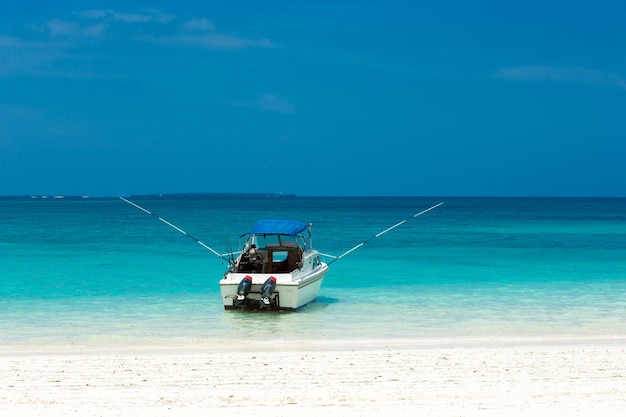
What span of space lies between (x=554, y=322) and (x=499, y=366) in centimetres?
539

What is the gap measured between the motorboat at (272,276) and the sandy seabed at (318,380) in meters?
3.16

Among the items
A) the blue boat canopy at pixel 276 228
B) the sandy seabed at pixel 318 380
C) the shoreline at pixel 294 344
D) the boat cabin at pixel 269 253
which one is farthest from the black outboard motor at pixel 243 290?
the sandy seabed at pixel 318 380

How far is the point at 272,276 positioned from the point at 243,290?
0.65m

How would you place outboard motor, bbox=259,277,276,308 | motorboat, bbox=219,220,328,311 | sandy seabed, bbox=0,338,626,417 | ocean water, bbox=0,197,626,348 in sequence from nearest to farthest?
sandy seabed, bbox=0,338,626,417 → ocean water, bbox=0,197,626,348 → outboard motor, bbox=259,277,276,308 → motorboat, bbox=219,220,328,311

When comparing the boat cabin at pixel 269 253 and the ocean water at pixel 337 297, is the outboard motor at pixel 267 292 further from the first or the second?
the boat cabin at pixel 269 253

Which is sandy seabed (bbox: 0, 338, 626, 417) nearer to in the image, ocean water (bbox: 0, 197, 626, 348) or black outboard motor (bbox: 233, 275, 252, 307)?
ocean water (bbox: 0, 197, 626, 348)

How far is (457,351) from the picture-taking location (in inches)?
440

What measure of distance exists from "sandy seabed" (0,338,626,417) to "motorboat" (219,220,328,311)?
10.4 feet

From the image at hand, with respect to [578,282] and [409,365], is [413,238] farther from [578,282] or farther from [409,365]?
[409,365]

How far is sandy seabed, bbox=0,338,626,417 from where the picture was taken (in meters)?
7.57

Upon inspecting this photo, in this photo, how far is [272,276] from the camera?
15.2 metres

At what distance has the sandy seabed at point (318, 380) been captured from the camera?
757cm

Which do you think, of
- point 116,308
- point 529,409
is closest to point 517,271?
point 116,308

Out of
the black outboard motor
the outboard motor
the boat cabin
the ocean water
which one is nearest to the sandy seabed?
the ocean water
